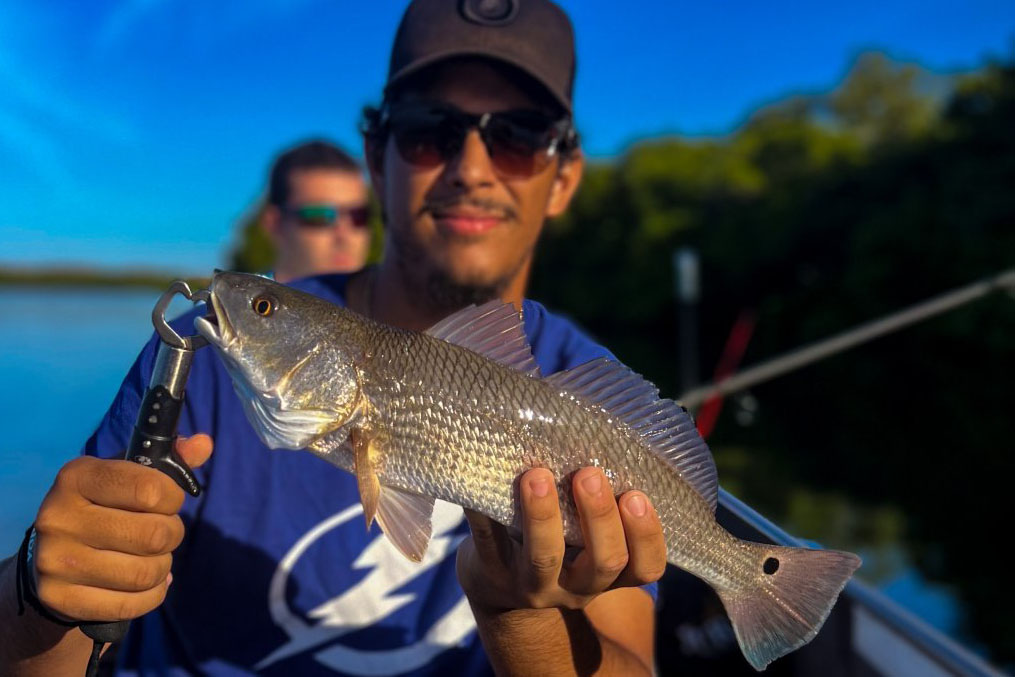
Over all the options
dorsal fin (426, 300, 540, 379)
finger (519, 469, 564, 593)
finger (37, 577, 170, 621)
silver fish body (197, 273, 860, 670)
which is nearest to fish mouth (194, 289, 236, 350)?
silver fish body (197, 273, 860, 670)

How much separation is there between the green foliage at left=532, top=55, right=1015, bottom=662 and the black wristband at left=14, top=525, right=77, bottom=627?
937 centimetres

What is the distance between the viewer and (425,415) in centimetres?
199

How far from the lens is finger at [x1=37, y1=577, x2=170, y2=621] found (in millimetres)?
1746

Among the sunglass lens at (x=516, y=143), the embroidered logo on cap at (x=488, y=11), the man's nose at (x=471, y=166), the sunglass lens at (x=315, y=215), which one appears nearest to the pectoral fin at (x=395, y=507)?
the man's nose at (x=471, y=166)

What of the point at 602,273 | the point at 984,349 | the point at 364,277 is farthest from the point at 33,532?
the point at 602,273

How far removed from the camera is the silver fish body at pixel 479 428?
197 centimetres

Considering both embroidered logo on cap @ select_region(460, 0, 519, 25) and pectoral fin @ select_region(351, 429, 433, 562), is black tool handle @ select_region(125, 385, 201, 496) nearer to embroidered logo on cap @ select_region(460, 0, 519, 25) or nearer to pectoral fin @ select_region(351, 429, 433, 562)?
pectoral fin @ select_region(351, 429, 433, 562)

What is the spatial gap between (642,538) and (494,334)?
0.67 metres

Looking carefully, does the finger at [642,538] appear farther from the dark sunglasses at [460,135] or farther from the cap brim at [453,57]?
the cap brim at [453,57]

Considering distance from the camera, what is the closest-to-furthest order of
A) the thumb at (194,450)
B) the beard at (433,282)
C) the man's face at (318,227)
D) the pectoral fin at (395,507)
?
1. the thumb at (194,450)
2. the pectoral fin at (395,507)
3. the beard at (433,282)
4. the man's face at (318,227)

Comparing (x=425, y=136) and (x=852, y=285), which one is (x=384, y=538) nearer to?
(x=425, y=136)

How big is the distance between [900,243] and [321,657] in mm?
29723

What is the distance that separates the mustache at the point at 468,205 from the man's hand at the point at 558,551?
4.29ft

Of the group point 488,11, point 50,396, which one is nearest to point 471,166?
point 488,11
